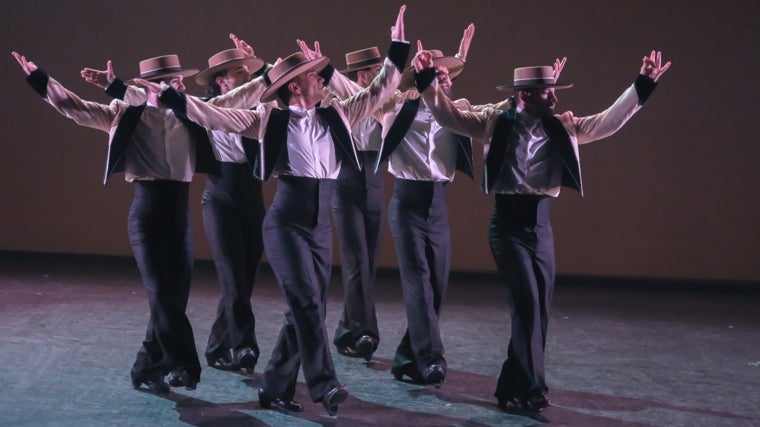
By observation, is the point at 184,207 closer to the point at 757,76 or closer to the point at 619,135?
the point at 619,135

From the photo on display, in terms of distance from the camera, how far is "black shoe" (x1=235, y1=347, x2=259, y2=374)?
5.32 m

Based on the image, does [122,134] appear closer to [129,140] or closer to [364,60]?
[129,140]

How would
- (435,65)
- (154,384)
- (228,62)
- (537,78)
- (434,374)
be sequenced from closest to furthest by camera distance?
(537,78) < (154,384) < (434,374) < (435,65) < (228,62)

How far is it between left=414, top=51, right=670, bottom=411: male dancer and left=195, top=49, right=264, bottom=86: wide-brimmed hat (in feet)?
4.51

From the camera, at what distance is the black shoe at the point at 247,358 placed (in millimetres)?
5316

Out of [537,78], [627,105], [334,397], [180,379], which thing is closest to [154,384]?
[180,379]

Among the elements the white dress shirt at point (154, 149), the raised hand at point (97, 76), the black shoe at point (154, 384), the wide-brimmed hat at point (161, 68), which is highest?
the wide-brimmed hat at point (161, 68)

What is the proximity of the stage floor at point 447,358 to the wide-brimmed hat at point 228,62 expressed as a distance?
5.06 ft

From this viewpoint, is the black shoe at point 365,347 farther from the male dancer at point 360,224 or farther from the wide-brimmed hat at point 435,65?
the wide-brimmed hat at point 435,65

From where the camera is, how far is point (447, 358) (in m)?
5.81

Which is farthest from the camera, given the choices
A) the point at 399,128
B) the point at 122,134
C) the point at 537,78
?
the point at 399,128

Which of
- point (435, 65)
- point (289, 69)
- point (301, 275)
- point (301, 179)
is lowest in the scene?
point (301, 275)

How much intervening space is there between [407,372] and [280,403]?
0.82m

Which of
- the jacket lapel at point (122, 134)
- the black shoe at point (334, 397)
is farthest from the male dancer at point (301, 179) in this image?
the jacket lapel at point (122, 134)
